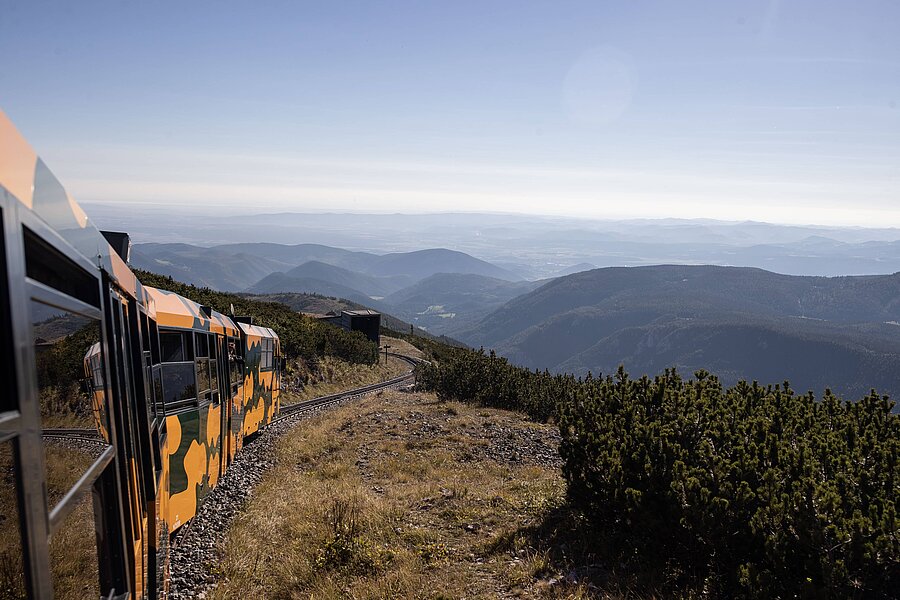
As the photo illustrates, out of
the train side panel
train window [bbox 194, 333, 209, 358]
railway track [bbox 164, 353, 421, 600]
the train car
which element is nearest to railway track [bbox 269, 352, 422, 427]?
the train side panel

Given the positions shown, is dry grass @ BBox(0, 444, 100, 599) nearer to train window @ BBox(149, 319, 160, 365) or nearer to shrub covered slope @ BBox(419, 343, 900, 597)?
train window @ BBox(149, 319, 160, 365)

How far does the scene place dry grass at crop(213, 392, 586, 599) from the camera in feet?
23.2

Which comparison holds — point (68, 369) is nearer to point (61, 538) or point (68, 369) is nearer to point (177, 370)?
point (61, 538)

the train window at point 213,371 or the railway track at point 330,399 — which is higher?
the train window at point 213,371

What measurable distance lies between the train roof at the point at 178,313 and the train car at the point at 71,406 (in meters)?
0.80

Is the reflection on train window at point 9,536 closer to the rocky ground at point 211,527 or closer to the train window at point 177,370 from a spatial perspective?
the train window at point 177,370

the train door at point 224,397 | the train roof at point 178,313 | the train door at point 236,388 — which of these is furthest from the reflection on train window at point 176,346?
the train door at point 236,388

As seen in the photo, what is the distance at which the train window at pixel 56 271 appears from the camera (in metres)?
2.15

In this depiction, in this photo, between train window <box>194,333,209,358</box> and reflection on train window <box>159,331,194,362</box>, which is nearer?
reflection on train window <box>159,331,194,362</box>

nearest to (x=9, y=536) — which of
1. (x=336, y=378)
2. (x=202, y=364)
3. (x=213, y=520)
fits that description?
(x=202, y=364)

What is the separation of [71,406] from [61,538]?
→ 2.27ft

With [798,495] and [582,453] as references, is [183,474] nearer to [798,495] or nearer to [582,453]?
[582,453]

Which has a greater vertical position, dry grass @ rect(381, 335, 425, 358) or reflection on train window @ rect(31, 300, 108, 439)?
reflection on train window @ rect(31, 300, 108, 439)

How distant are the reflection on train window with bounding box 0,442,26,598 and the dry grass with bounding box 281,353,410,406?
27872mm
